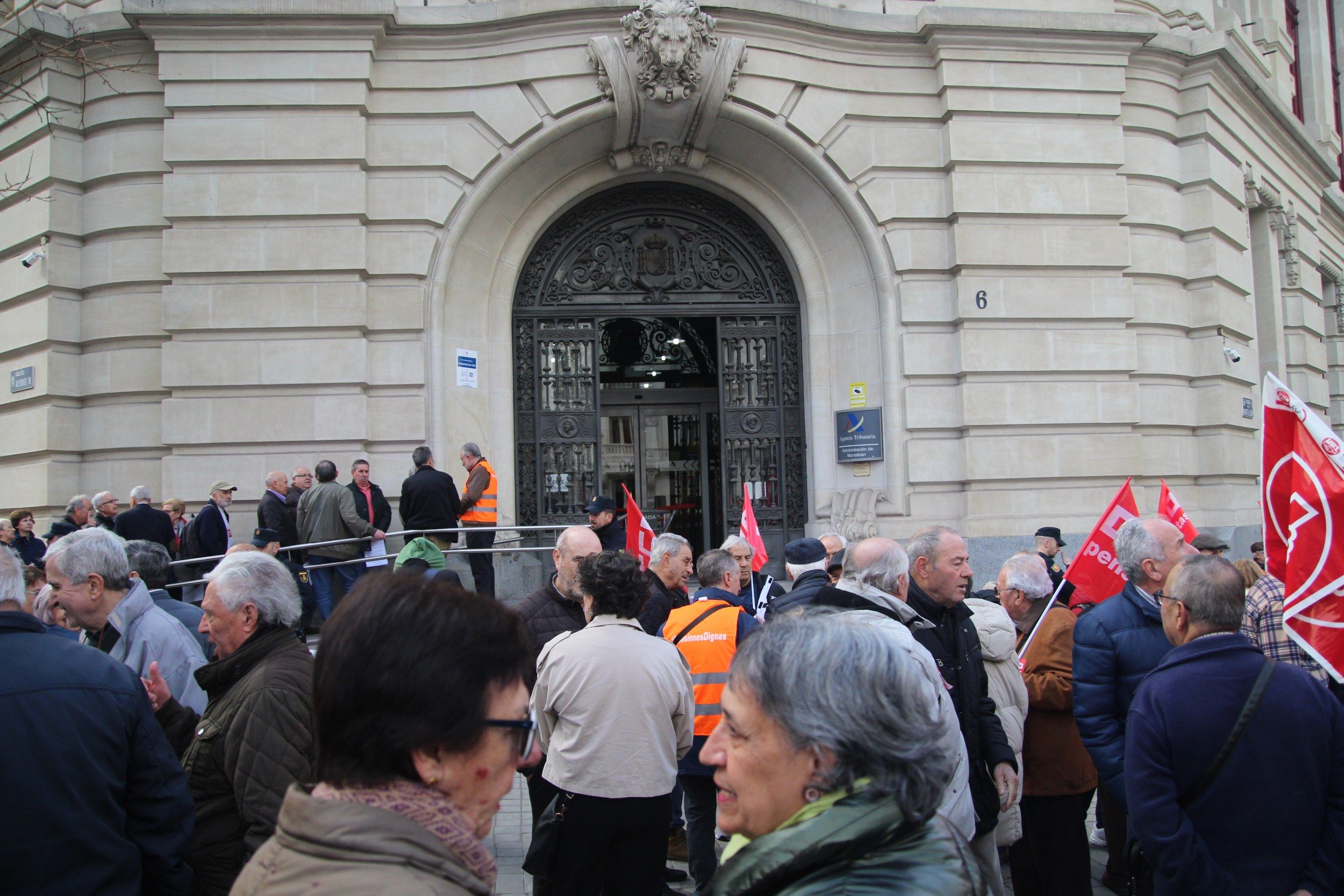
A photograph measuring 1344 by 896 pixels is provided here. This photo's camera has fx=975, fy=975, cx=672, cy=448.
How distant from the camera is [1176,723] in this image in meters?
3.04

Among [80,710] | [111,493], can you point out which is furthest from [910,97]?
[80,710]

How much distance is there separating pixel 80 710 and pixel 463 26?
10.4 metres

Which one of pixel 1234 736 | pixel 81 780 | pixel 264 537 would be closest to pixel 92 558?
pixel 81 780

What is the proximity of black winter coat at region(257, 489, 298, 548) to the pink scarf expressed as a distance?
9009 millimetres

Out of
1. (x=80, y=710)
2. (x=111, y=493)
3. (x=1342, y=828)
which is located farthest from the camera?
(x=111, y=493)

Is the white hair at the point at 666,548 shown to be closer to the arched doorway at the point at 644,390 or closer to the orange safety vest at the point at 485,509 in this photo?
the orange safety vest at the point at 485,509

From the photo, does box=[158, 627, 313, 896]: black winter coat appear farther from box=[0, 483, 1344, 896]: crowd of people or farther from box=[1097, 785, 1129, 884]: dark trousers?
box=[1097, 785, 1129, 884]: dark trousers

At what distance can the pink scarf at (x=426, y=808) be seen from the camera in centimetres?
157

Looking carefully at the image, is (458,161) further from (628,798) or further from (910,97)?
(628,798)

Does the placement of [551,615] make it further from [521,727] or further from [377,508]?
[377,508]

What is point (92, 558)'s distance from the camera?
12.2ft

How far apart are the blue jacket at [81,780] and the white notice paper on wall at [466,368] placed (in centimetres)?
906

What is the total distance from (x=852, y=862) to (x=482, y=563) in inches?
358

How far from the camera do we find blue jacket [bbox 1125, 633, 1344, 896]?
2949 millimetres
